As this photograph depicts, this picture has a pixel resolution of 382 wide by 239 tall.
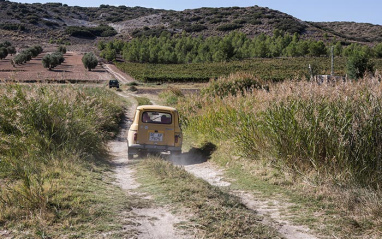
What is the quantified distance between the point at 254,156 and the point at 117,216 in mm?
5593

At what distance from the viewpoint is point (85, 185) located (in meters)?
7.68

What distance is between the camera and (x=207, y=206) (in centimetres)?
627

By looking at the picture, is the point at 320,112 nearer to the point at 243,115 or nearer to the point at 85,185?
the point at 243,115

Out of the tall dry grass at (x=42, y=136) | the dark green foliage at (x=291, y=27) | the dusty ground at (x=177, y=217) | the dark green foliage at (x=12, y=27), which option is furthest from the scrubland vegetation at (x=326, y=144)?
the dark green foliage at (x=291, y=27)

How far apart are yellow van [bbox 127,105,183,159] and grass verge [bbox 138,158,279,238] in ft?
13.5

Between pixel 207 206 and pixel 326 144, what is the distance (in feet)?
11.3

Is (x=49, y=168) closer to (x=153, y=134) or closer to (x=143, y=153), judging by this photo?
(x=153, y=134)

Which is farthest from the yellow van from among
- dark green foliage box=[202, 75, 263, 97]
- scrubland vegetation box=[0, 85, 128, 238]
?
dark green foliage box=[202, 75, 263, 97]

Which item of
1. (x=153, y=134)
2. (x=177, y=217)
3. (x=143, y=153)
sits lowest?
(x=143, y=153)

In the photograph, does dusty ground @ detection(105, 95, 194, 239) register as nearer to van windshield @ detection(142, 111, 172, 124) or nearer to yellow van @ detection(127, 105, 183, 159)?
yellow van @ detection(127, 105, 183, 159)

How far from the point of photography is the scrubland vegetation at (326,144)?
270 inches

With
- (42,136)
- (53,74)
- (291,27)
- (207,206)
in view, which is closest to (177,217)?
(207,206)

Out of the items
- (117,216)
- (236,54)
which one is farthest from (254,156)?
(236,54)

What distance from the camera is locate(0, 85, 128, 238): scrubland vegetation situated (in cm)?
563
